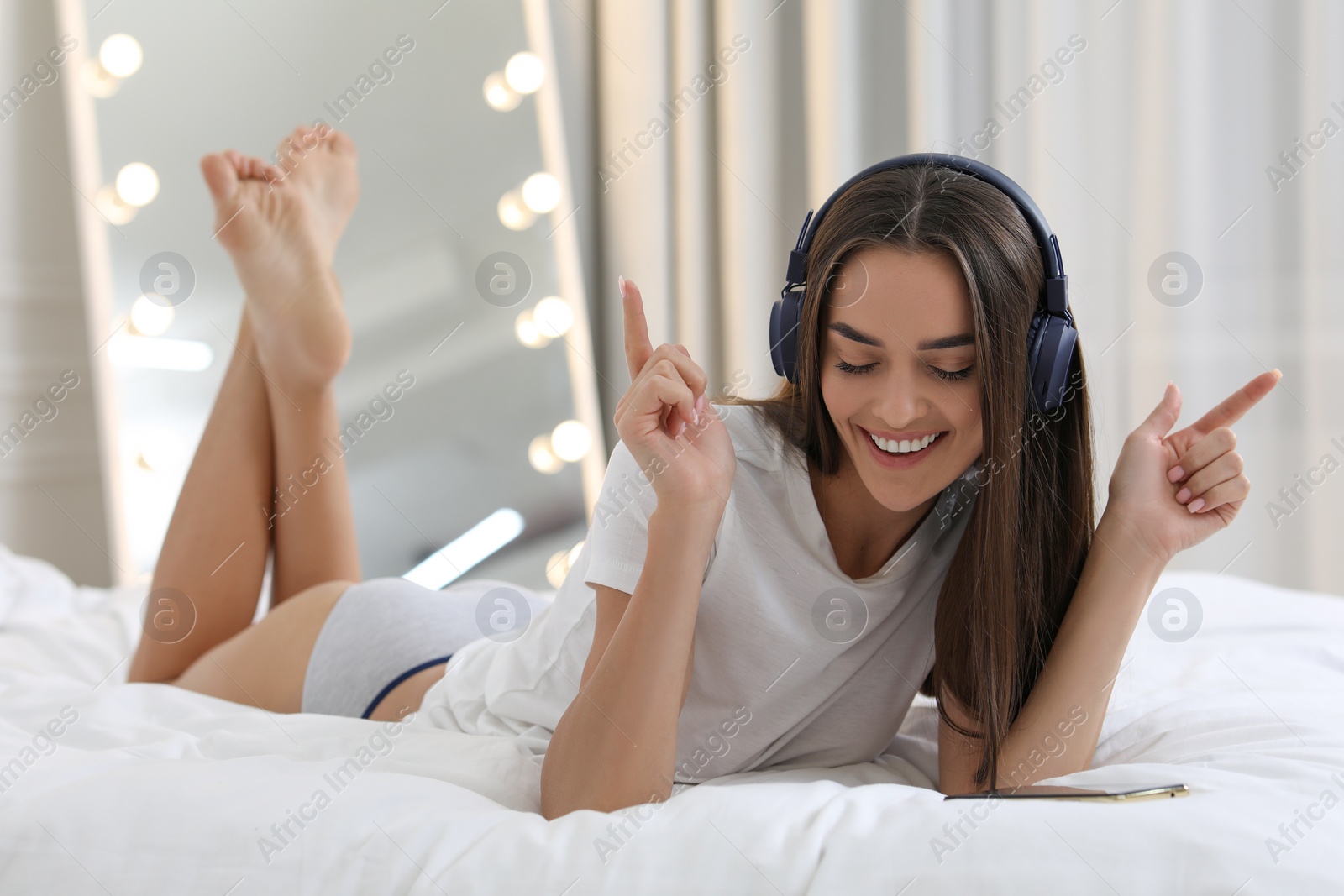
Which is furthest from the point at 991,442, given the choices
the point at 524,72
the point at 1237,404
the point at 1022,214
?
the point at 524,72

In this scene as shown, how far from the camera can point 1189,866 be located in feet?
1.88

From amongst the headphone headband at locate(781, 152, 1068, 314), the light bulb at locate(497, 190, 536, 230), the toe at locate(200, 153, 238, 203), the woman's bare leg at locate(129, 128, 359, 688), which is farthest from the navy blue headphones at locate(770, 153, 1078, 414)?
the light bulb at locate(497, 190, 536, 230)

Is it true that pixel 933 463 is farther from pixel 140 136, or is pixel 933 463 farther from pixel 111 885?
pixel 140 136

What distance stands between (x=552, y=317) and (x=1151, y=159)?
4.86ft

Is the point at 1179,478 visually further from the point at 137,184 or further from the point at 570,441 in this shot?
the point at 137,184

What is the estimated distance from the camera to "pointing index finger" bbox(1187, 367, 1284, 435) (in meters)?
0.92

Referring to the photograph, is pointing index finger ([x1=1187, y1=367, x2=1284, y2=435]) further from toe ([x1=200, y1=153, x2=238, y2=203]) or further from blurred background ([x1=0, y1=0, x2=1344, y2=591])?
toe ([x1=200, y1=153, x2=238, y2=203])

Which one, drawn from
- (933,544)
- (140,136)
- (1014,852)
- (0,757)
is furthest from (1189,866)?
(140,136)

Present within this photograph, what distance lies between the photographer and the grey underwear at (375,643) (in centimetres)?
115

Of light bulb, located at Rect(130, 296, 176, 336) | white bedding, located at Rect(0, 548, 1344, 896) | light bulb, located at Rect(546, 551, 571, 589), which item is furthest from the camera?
light bulb, located at Rect(546, 551, 571, 589)

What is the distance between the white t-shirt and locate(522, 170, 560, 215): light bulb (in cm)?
189

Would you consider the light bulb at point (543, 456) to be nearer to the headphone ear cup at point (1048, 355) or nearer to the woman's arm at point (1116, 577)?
the woman's arm at point (1116, 577)

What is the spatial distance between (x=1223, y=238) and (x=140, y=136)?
2.35 meters

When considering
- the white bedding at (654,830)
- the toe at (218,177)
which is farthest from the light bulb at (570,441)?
the white bedding at (654,830)
